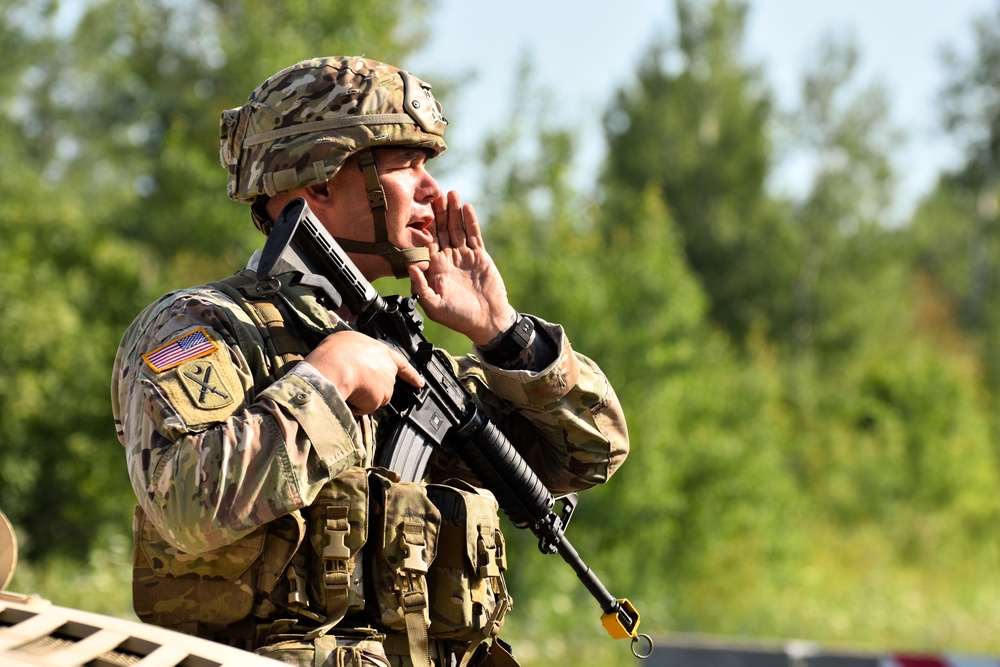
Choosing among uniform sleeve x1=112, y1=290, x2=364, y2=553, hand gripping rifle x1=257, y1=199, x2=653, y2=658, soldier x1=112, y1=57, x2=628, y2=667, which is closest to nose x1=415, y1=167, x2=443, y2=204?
soldier x1=112, y1=57, x2=628, y2=667

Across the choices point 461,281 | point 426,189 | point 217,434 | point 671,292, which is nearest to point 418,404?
point 461,281

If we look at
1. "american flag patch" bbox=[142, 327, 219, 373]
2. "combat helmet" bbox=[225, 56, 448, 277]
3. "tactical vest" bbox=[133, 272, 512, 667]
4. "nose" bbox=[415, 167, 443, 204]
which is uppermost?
"combat helmet" bbox=[225, 56, 448, 277]

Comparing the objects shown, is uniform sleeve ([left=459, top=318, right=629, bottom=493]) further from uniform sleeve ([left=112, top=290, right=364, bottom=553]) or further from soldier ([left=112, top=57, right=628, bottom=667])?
uniform sleeve ([left=112, top=290, right=364, bottom=553])

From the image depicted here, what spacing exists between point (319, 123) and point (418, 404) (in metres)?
0.73

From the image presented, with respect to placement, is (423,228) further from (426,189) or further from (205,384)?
(205,384)

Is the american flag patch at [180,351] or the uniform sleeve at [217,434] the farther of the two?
the american flag patch at [180,351]

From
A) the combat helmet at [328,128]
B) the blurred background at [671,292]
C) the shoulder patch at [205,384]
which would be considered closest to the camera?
the shoulder patch at [205,384]

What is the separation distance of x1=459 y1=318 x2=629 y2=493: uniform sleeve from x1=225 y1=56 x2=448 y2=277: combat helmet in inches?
16.5

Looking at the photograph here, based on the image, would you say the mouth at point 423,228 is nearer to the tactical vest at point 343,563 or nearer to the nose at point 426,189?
the nose at point 426,189

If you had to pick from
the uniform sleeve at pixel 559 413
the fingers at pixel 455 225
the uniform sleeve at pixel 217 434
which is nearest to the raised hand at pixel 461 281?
the fingers at pixel 455 225

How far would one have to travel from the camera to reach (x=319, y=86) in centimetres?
328

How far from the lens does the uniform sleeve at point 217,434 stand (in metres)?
2.58

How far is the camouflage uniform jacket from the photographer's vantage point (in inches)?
102

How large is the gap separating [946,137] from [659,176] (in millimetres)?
8279
